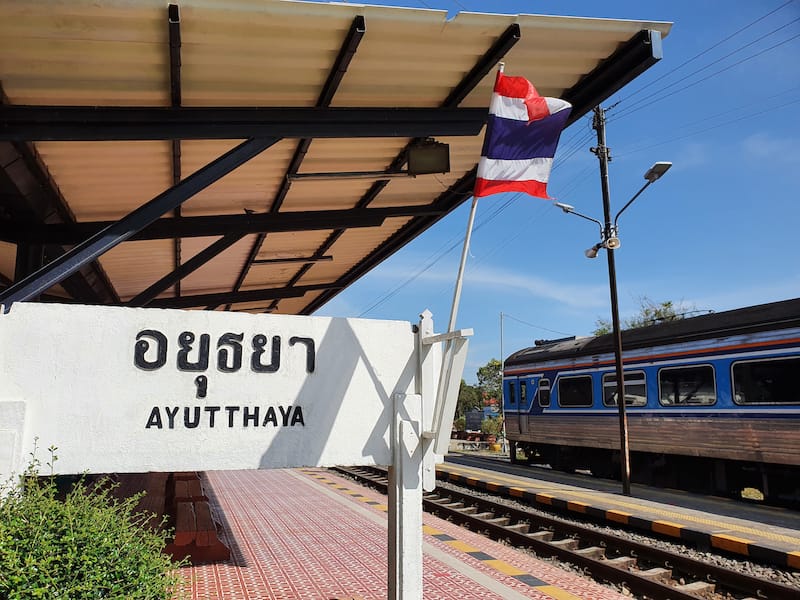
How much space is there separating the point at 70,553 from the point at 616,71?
5.38 metres

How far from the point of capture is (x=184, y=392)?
13.0 feet

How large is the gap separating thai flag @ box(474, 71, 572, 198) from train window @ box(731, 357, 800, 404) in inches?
346

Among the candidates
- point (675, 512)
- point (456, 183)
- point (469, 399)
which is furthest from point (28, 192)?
point (469, 399)

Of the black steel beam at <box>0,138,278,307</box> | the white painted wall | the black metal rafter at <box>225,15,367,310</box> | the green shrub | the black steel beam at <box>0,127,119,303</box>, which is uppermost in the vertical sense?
the black metal rafter at <box>225,15,367,310</box>

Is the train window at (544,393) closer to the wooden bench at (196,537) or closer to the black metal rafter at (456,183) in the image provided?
the black metal rafter at (456,183)

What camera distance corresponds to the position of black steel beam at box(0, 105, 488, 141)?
15.7ft

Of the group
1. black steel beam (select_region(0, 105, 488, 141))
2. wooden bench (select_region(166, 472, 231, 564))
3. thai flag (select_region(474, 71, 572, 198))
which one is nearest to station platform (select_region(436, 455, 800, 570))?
thai flag (select_region(474, 71, 572, 198))

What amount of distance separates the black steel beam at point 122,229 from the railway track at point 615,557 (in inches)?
246

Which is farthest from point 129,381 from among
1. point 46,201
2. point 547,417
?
point 547,417

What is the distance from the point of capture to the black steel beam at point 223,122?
4771 millimetres

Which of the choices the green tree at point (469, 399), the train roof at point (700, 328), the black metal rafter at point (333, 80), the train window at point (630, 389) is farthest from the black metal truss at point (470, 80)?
the green tree at point (469, 399)

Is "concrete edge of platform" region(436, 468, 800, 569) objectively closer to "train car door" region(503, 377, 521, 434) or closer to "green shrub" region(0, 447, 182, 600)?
"train car door" region(503, 377, 521, 434)

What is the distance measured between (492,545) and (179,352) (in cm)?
663

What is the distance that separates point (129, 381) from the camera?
152 inches
